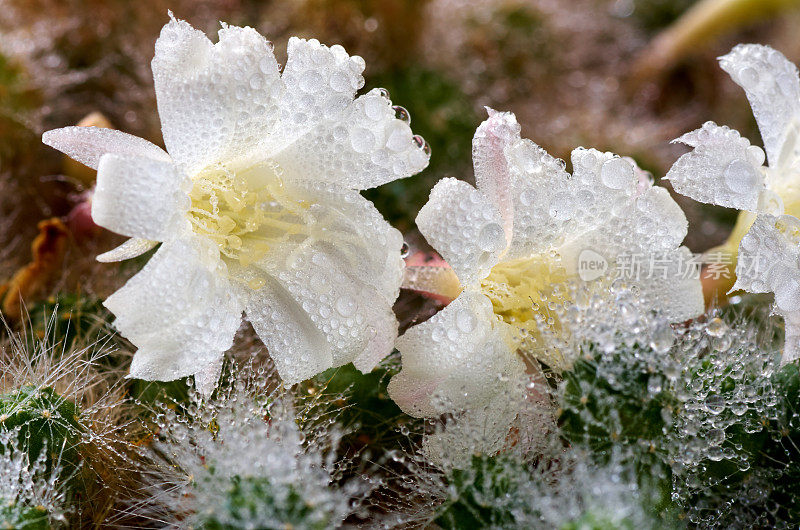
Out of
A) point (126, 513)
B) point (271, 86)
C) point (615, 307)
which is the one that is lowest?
point (126, 513)

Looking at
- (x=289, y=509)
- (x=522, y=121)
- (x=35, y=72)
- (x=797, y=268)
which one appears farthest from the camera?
(x=522, y=121)

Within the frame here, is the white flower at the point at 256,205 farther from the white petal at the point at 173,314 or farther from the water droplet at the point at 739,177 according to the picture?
the water droplet at the point at 739,177

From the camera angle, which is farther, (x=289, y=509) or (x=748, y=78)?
(x=748, y=78)

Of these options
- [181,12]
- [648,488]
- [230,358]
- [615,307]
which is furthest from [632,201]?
[181,12]

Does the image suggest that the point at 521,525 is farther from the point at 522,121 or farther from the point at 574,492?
the point at 522,121

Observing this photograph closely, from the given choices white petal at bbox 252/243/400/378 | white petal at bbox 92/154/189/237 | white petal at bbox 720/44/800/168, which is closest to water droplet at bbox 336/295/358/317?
white petal at bbox 252/243/400/378

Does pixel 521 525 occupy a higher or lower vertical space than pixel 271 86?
lower

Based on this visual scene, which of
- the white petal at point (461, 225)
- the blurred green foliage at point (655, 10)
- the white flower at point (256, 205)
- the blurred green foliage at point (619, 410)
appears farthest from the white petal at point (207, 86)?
the blurred green foliage at point (655, 10)
